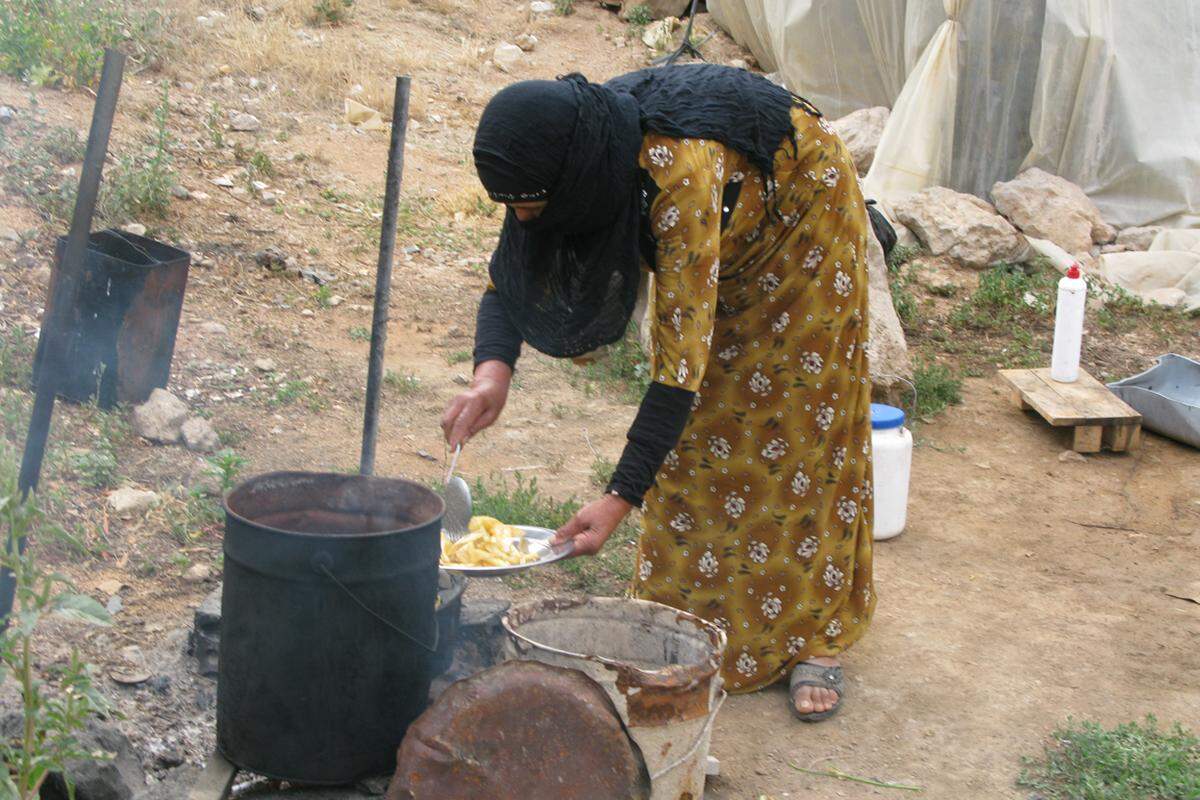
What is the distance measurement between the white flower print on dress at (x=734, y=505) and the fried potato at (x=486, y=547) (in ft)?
1.90

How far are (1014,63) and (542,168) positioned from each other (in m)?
6.47

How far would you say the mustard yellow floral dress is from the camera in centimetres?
313

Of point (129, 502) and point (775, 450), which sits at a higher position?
point (775, 450)

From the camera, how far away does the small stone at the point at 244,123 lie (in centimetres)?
855

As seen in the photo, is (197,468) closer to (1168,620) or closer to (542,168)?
(542,168)

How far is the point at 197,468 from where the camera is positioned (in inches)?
185

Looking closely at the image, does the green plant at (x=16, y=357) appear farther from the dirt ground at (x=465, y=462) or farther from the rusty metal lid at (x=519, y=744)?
the rusty metal lid at (x=519, y=744)

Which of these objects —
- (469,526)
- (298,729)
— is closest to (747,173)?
(469,526)

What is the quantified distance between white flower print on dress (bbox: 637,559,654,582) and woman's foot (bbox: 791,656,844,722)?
51 centimetres

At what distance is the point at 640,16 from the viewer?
12102 mm

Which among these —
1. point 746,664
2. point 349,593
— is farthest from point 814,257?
point 349,593

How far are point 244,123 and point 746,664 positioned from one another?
20.7 feet

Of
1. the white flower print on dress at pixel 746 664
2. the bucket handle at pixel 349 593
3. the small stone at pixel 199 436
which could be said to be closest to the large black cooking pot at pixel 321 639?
the bucket handle at pixel 349 593

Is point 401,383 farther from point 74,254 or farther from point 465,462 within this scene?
point 74,254
